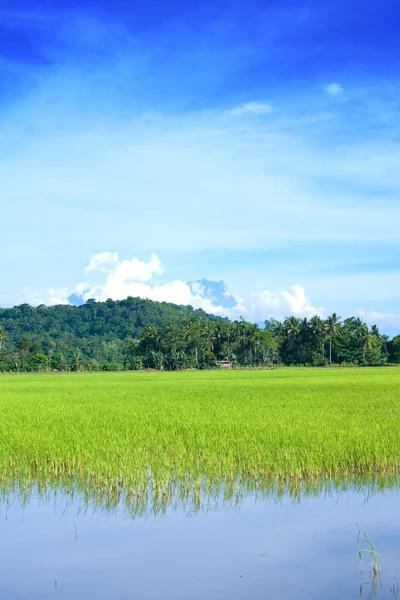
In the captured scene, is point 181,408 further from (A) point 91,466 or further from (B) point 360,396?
(A) point 91,466

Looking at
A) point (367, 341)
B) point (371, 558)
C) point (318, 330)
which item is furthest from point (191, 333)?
point (371, 558)

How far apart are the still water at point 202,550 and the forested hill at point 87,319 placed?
94914mm

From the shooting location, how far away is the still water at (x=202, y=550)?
16.5 ft

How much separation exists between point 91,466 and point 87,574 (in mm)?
3431

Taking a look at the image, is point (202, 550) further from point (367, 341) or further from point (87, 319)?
point (87, 319)

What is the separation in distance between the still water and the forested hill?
94.9 metres

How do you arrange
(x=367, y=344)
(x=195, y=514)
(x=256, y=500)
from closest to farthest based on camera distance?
(x=195, y=514) → (x=256, y=500) → (x=367, y=344)

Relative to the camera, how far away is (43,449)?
33.0ft

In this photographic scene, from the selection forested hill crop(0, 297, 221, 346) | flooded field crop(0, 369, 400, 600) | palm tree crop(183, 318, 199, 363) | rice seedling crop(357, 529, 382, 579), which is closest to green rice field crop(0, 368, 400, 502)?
flooded field crop(0, 369, 400, 600)

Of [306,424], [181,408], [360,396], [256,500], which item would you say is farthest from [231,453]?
[360,396]

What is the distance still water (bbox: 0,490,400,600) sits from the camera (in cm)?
503

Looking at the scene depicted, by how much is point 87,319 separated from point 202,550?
115 meters

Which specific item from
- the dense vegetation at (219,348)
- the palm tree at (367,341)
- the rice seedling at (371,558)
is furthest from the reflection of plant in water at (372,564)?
the palm tree at (367,341)

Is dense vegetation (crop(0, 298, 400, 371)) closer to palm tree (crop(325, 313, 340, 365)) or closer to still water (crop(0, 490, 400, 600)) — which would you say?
palm tree (crop(325, 313, 340, 365))
